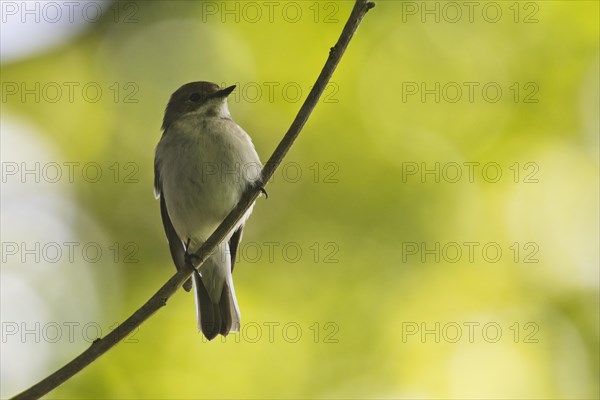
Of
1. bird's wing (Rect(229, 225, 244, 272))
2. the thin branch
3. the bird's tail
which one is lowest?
the bird's tail

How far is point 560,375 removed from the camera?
22.5 ft

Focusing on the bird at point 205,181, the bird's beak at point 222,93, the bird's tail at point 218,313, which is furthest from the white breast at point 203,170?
the bird's tail at point 218,313

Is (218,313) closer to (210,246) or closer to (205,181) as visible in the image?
(205,181)

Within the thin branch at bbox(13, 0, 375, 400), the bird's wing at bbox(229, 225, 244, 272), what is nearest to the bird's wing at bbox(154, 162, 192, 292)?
the bird's wing at bbox(229, 225, 244, 272)

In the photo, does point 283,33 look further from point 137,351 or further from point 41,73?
point 137,351

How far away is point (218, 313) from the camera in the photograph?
19.4 feet

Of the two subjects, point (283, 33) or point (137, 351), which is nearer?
point (137, 351)

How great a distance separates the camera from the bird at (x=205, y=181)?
18.5ft

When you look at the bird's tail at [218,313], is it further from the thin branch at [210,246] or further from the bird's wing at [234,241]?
the thin branch at [210,246]

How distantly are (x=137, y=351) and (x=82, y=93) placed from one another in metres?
2.57

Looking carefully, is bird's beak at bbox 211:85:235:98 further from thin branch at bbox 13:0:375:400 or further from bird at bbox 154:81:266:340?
thin branch at bbox 13:0:375:400

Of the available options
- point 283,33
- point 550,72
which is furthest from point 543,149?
point 283,33

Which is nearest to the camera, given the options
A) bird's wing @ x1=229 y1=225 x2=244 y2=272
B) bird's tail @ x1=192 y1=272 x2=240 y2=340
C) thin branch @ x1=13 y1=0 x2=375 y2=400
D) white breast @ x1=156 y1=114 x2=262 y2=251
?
thin branch @ x1=13 y1=0 x2=375 y2=400

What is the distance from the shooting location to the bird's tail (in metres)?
5.80
